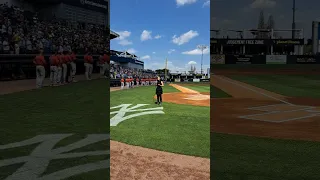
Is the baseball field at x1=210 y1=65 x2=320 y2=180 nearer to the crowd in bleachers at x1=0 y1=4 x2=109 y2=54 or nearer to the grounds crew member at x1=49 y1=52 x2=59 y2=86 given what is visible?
the grounds crew member at x1=49 y1=52 x2=59 y2=86

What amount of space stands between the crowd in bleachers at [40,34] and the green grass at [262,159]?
34.4ft

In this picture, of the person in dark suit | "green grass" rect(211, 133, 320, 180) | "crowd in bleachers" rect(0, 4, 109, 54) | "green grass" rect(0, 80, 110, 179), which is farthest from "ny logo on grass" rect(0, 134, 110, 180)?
"crowd in bleachers" rect(0, 4, 109, 54)

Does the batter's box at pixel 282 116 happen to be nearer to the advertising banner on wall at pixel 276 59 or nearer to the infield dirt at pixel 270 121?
the infield dirt at pixel 270 121

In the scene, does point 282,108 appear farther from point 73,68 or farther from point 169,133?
point 73,68

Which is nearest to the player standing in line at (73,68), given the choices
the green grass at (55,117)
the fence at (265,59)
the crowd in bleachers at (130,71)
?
the green grass at (55,117)

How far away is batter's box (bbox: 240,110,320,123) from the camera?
397 inches

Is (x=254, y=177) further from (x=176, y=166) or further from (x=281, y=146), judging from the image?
(x=281, y=146)

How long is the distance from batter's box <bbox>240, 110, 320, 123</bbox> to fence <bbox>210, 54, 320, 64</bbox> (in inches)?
879

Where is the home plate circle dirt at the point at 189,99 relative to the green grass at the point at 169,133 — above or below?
above

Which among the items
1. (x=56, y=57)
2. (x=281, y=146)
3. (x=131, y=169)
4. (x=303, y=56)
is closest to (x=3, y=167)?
(x=131, y=169)

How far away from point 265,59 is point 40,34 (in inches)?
989

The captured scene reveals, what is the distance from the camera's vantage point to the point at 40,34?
62.2 feet

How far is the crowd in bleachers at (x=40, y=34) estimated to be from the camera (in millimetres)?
16336

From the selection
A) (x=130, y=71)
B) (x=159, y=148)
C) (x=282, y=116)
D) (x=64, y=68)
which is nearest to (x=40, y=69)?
(x=64, y=68)
